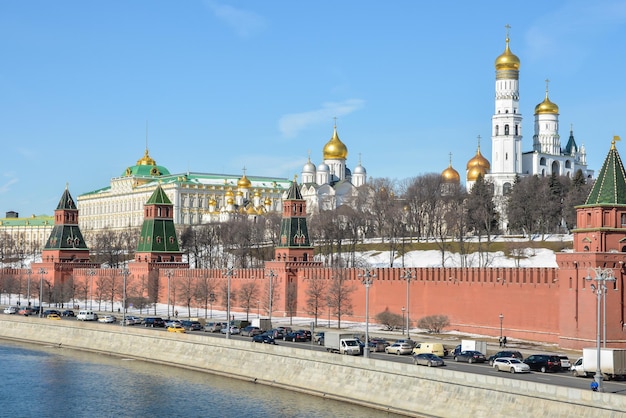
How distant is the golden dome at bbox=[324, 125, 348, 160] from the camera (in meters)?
140

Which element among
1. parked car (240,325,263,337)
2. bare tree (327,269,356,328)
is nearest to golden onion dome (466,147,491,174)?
bare tree (327,269,356,328)

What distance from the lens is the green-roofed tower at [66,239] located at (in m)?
96.3

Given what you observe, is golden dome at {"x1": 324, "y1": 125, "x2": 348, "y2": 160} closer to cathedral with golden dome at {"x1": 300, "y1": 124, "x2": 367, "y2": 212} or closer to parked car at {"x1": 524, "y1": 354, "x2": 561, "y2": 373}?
cathedral with golden dome at {"x1": 300, "y1": 124, "x2": 367, "y2": 212}

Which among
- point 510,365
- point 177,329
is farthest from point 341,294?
point 510,365

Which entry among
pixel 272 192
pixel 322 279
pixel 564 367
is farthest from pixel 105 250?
pixel 564 367

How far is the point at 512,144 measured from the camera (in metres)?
116

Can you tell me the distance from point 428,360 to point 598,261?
12.1 m

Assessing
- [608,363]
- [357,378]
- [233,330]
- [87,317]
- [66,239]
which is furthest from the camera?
[66,239]

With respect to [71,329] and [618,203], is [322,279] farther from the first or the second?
[618,203]

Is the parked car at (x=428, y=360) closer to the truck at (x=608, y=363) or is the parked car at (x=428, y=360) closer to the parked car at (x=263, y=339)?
the truck at (x=608, y=363)

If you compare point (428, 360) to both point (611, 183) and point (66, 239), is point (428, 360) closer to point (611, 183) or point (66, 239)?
point (611, 183)

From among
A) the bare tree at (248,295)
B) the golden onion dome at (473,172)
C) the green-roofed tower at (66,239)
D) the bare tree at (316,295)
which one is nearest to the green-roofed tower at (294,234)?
the bare tree at (248,295)

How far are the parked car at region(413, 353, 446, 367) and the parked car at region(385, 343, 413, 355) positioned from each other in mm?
4857

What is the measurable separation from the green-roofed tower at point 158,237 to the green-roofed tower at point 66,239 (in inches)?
383
